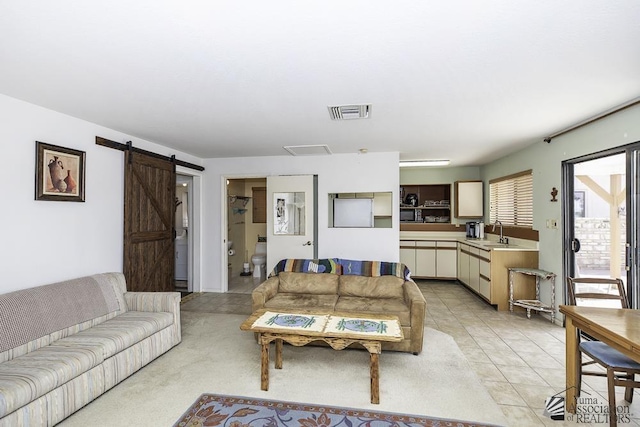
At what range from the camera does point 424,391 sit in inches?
95.2

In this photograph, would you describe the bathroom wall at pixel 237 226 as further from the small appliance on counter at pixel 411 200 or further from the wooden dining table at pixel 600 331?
the wooden dining table at pixel 600 331

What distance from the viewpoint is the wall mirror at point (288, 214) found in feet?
17.3

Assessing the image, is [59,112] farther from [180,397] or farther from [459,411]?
[459,411]

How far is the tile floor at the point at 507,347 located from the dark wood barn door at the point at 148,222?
2.53 feet

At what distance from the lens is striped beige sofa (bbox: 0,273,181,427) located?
1918mm

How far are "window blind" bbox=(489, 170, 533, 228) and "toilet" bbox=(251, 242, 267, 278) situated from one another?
477 centimetres

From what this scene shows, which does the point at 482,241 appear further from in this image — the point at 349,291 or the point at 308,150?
the point at 308,150

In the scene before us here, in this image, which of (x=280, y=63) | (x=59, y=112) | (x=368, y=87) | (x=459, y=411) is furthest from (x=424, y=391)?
(x=59, y=112)

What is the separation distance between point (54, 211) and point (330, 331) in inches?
113

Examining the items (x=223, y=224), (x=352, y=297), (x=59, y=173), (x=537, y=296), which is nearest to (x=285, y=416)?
(x=352, y=297)

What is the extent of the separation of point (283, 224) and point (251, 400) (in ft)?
10.6

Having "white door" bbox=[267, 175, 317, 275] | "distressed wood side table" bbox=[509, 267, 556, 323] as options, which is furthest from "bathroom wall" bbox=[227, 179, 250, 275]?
"distressed wood side table" bbox=[509, 267, 556, 323]

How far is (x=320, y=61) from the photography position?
6.55 feet

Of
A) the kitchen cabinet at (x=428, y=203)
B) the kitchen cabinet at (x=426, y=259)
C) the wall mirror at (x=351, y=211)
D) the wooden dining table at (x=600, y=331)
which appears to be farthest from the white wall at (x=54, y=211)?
the kitchen cabinet at (x=428, y=203)
